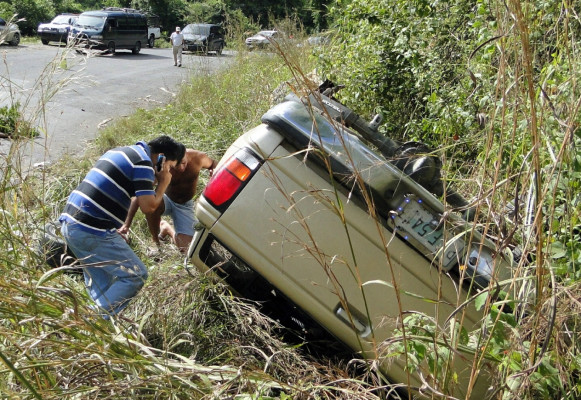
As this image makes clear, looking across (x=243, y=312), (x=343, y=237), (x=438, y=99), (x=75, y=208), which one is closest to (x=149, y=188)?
(x=75, y=208)

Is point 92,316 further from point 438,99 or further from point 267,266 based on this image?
point 438,99

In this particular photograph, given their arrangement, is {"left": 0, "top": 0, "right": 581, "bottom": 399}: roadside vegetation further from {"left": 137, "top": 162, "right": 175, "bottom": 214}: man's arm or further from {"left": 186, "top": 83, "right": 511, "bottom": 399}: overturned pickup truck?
{"left": 137, "top": 162, "right": 175, "bottom": 214}: man's arm

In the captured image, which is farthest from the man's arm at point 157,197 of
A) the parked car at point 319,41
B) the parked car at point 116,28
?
the parked car at point 116,28

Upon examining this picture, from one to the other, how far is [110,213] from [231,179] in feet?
4.65

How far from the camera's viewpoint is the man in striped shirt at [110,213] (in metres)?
4.67

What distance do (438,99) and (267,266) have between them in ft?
10.2

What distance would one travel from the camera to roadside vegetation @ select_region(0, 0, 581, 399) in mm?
2143

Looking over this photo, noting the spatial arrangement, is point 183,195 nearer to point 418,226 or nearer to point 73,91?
point 73,91

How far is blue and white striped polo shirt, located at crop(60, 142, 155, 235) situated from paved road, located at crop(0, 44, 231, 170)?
41cm

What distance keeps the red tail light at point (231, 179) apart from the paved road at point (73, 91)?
90 centimetres

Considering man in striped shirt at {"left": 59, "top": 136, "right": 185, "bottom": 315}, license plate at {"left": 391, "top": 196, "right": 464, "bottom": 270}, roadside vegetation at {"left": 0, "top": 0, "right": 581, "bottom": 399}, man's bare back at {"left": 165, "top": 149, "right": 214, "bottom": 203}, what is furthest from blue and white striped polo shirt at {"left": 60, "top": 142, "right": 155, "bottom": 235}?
license plate at {"left": 391, "top": 196, "right": 464, "bottom": 270}

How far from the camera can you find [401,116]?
7309 mm

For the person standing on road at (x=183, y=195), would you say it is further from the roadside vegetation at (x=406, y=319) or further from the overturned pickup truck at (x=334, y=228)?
the overturned pickup truck at (x=334, y=228)

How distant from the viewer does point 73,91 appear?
22.0ft
